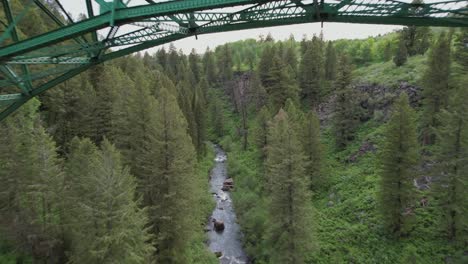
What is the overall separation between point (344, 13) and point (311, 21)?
0.55m

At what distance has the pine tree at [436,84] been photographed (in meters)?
30.7

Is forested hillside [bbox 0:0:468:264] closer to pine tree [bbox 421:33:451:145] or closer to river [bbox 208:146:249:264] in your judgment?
pine tree [bbox 421:33:451:145]

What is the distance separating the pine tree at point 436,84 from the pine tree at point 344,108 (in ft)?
28.8

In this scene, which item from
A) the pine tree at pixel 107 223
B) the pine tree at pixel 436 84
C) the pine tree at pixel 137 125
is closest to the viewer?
the pine tree at pixel 107 223

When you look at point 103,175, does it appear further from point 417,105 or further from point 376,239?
point 417,105

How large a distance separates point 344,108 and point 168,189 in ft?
94.0

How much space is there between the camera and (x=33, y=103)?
62.7 ft

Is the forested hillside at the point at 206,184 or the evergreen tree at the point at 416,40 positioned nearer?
the forested hillside at the point at 206,184

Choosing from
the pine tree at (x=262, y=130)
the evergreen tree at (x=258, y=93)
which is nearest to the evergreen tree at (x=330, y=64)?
the evergreen tree at (x=258, y=93)

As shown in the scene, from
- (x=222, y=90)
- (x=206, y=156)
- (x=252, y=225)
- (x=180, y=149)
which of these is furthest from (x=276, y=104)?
(x=222, y=90)

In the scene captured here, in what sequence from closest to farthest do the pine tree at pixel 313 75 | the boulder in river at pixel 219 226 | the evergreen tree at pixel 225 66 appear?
1. the boulder in river at pixel 219 226
2. the pine tree at pixel 313 75
3. the evergreen tree at pixel 225 66

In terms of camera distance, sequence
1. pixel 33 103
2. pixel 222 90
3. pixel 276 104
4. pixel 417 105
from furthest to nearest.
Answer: pixel 222 90 < pixel 276 104 < pixel 417 105 < pixel 33 103

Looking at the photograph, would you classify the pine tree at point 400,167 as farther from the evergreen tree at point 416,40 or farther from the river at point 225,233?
the evergreen tree at point 416,40

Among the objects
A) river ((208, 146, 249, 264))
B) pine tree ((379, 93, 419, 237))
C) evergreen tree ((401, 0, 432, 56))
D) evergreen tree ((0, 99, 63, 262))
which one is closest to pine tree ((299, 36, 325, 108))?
evergreen tree ((401, 0, 432, 56))
